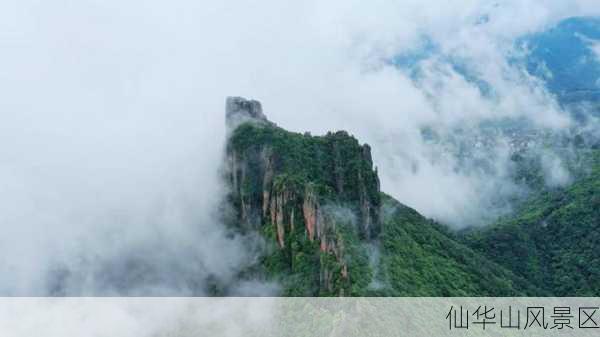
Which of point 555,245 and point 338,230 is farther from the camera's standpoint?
point 555,245

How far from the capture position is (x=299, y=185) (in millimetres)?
84875

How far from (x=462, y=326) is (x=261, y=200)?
1233 inches

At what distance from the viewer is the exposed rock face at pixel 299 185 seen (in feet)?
265

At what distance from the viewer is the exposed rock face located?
8075 cm

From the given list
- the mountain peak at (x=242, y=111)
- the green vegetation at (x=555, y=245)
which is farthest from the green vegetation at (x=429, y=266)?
the mountain peak at (x=242, y=111)

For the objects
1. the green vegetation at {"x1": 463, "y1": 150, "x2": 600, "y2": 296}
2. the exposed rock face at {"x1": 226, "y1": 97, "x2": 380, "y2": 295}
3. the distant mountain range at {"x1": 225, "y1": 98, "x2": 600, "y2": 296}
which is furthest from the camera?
the green vegetation at {"x1": 463, "y1": 150, "x2": 600, "y2": 296}

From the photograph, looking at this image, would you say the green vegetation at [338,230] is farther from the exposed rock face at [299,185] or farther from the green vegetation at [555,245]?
the green vegetation at [555,245]

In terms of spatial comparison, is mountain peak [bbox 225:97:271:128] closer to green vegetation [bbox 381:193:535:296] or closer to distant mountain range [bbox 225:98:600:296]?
distant mountain range [bbox 225:98:600:296]

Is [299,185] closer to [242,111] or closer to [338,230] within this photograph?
[338,230]

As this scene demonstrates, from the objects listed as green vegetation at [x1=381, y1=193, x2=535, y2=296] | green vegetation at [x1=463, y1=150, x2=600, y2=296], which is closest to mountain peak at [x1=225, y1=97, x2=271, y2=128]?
green vegetation at [x1=381, y1=193, x2=535, y2=296]

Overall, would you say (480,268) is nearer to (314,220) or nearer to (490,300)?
(490,300)

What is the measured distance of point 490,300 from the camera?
3602 inches

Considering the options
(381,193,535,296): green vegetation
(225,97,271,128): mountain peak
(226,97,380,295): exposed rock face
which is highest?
(225,97,271,128): mountain peak

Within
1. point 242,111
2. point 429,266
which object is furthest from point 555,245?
point 242,111
